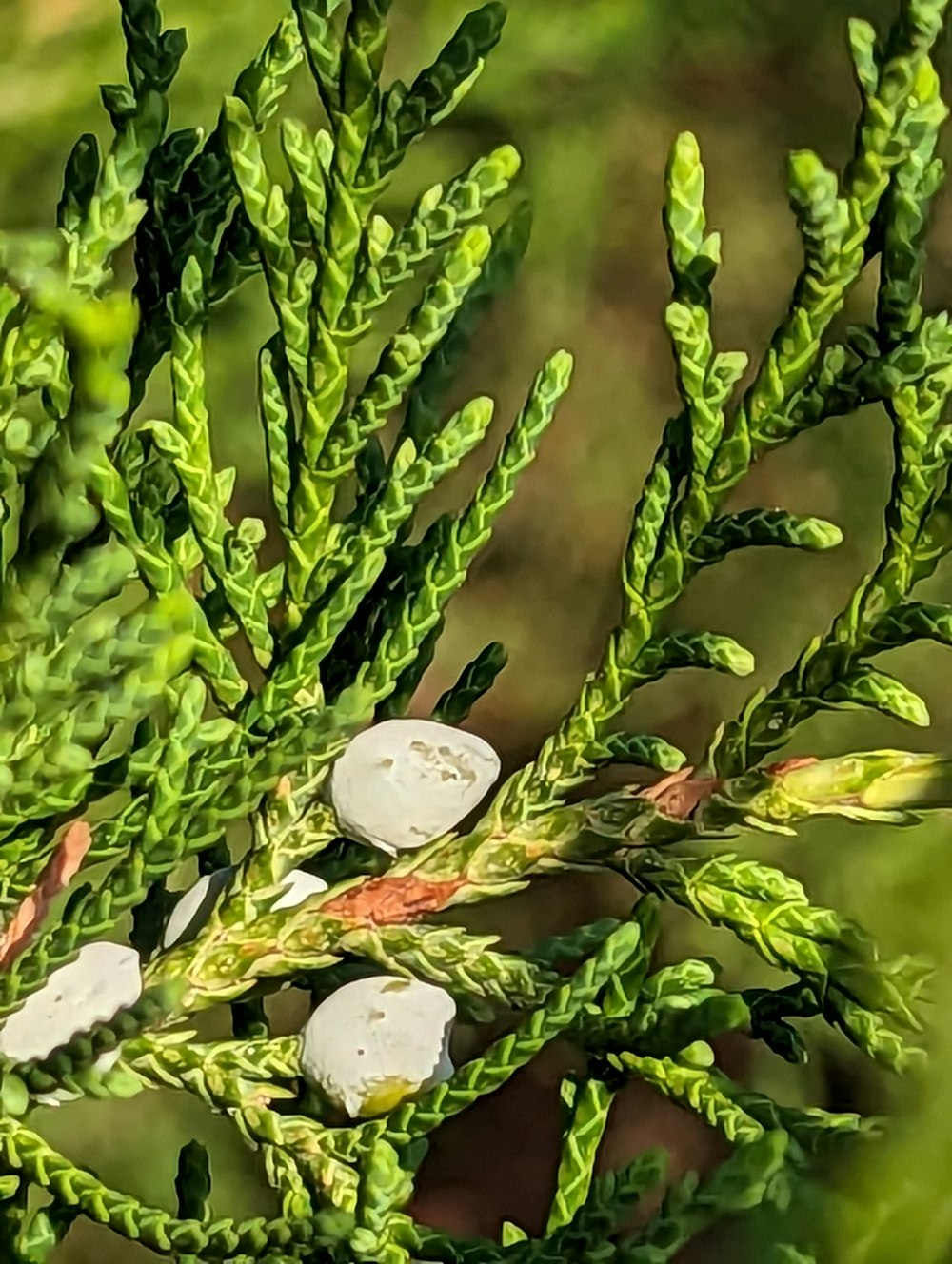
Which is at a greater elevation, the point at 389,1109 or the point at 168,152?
the point at 168,152

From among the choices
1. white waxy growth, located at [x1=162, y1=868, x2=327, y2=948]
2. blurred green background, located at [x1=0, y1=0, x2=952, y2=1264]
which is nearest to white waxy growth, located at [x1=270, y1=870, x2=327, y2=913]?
white waxy growth, located at [x1=162, y1=868, x2=327, y2=948]

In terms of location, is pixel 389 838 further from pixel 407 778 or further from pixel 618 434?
pixel 618 434

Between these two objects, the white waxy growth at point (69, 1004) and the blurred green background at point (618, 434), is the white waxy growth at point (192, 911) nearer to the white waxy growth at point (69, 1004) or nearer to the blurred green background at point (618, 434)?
the white waxy growth at point (69, 1004)

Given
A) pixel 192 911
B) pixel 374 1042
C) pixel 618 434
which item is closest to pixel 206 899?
pixel 192 911

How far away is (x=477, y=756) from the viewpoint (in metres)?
0.68

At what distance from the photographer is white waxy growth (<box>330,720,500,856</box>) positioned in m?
0.67

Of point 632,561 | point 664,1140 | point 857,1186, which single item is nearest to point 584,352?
point 664,1140

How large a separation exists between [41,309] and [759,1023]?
0.51m

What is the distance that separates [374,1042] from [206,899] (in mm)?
117

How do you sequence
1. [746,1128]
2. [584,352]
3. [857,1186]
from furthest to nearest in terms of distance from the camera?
[584,352] → [746,1128] → [857,1186]

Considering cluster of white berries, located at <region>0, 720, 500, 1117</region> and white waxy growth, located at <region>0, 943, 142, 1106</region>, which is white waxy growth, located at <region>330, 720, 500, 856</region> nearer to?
cluster of white berries, located at <region>0, 720, 500, 1117</region>

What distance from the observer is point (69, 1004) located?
2.12ft

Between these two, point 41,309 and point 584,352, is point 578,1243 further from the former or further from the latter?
point 584,352

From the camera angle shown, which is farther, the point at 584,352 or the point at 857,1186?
the point at 584,352
